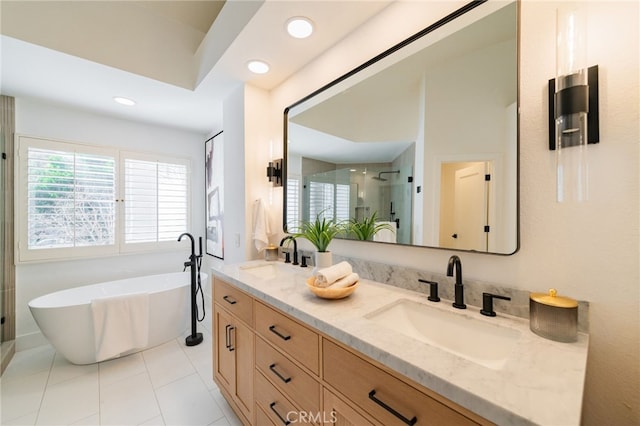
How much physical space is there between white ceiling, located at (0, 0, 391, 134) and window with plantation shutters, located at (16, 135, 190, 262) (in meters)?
0.59

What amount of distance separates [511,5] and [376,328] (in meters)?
1.31

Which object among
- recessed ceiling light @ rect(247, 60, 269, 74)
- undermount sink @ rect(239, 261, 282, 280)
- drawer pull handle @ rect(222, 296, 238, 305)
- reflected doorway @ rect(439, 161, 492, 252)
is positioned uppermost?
recessed ceiling light @ rect(247, 60, 269, 74)

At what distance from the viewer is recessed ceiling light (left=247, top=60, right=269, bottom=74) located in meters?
1.82

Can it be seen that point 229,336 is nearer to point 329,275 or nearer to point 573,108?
point 329,275

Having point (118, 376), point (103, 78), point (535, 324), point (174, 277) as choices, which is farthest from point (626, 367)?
point (174, 277)

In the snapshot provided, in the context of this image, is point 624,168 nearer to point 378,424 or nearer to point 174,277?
point 378,424

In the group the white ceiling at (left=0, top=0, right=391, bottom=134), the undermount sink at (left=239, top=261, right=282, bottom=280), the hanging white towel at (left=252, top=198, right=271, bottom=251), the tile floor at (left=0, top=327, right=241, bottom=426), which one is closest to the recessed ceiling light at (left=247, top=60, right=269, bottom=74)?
the white ceiling at (left=0, top=0, right=391, bottom=134)

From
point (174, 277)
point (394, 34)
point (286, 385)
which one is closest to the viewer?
point (286, 385)

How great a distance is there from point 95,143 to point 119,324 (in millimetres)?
2015

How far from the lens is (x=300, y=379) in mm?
991

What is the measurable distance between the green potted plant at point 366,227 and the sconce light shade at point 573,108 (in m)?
0.75

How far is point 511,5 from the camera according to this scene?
940mm

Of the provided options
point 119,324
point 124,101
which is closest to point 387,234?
point 119,324

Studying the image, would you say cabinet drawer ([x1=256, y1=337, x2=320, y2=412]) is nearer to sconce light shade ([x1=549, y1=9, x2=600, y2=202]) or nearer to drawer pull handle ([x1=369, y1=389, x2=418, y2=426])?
drawer pull handle ([x1=369, y1=389, x2=418, y2=426])
